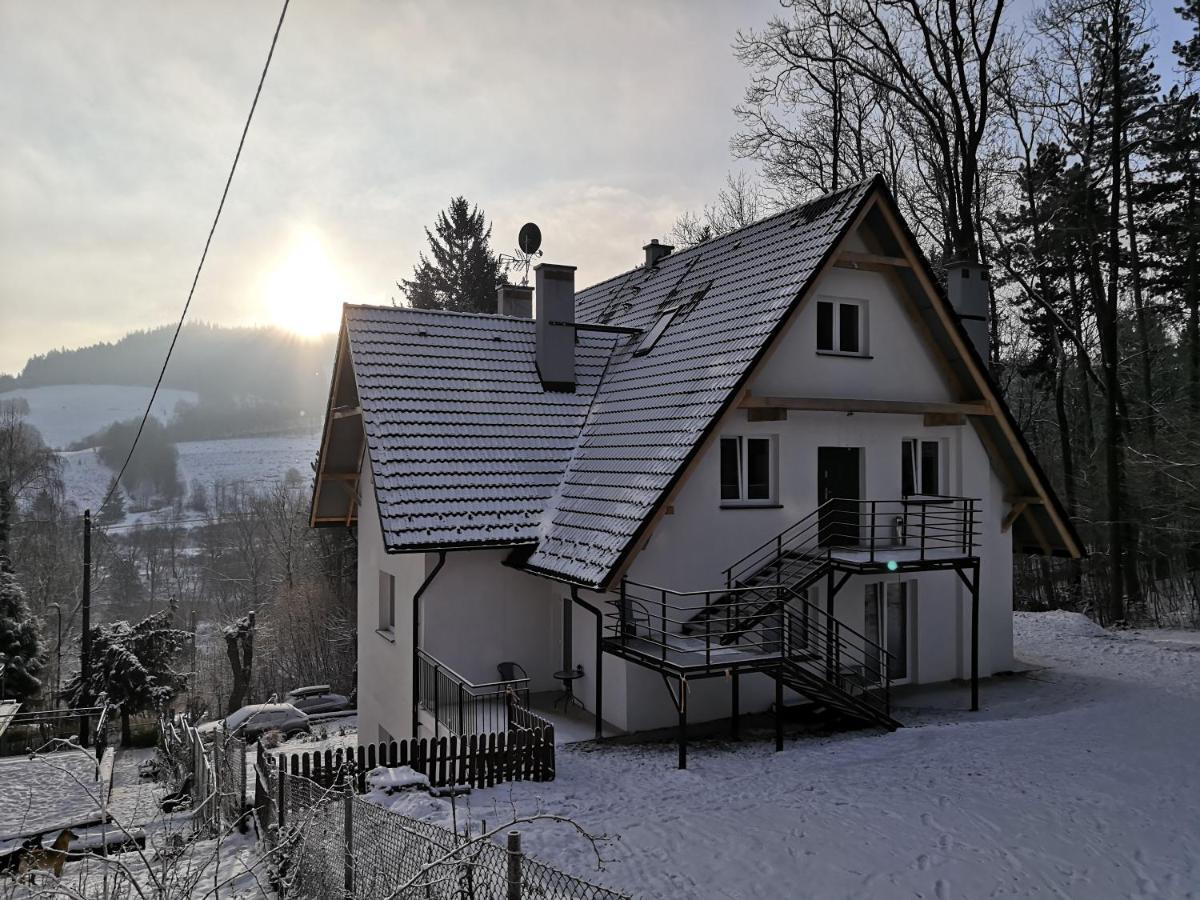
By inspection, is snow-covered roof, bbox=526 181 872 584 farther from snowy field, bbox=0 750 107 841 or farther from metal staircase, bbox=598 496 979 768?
snowy field, bbox=0 750 107 841

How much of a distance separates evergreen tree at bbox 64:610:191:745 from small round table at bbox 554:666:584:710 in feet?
71.8

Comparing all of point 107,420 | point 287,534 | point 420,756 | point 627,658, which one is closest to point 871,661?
point 627,658

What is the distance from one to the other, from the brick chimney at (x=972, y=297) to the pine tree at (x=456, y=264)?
27674 millimetres

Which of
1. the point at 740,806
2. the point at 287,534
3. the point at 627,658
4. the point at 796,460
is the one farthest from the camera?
the point at 287,534

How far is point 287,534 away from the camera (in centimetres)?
5366

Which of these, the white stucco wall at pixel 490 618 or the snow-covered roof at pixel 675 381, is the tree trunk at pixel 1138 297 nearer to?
the snow-covered roof at pixel 675 381

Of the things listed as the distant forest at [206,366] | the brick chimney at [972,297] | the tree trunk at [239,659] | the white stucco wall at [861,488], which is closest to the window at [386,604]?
the white stucco wall at [861,488]

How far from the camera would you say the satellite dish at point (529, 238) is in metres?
18.7

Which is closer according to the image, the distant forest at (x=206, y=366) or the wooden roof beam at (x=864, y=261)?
the wooden roof beam at (x=864, y=261)

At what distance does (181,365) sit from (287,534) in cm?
11699

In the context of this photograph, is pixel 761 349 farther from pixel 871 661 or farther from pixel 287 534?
pixel 287 534

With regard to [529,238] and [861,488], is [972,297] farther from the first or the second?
[529,238]

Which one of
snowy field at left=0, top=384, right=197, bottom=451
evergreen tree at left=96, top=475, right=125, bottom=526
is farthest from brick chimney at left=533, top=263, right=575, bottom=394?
snowy field at left=0, top=384, right=197, bottom=451

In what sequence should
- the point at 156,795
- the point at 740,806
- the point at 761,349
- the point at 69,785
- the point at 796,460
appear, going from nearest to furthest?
1. the point at 740,806
2. the point at 761,349
3. the point at 796,460
4. the point at 69,785
5. the point at 156,795
